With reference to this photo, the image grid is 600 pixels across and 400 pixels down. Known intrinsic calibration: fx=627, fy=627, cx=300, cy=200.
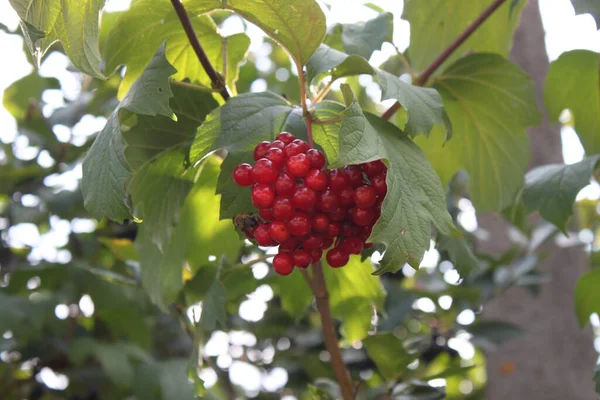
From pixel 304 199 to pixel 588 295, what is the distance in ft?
3.03

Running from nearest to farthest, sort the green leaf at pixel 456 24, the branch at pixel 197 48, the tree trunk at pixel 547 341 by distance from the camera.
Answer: the branch at pixel 197 48 → the green leaf at pixel 456 24 → the tree trunk at pixel 547 341

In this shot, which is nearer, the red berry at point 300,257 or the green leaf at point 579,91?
the red berry at point 300,257

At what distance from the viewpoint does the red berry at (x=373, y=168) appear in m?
1.00

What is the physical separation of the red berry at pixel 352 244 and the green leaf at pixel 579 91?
2.77 feet

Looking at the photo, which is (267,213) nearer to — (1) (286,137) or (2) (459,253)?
(1) (286,137)

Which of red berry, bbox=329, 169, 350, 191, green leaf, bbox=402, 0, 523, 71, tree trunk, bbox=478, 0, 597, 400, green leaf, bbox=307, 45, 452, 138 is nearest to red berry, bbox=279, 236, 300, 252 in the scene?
red berry, bbox=329, 169, 350, 191

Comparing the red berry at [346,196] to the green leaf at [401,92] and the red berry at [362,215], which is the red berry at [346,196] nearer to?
the red berry at [362,215]

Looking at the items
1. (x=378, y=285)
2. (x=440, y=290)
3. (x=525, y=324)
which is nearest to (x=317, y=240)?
(x=378, y=285)

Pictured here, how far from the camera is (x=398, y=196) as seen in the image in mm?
892

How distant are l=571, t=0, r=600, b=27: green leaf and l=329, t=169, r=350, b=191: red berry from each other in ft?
1.59

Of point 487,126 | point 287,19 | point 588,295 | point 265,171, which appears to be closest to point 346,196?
point 265,171

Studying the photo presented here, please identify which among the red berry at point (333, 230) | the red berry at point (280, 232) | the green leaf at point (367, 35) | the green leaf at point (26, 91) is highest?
the green leaf at point (367, 35)

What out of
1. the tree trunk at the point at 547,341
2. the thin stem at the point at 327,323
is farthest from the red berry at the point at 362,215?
the tree trunk at the point at 547,341

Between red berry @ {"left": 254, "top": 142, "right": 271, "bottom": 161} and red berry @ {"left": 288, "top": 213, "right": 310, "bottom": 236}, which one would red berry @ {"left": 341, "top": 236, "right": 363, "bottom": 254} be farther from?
red berry @ {"left": 254, "top": 142, "right": 271, "bottom": 161}
